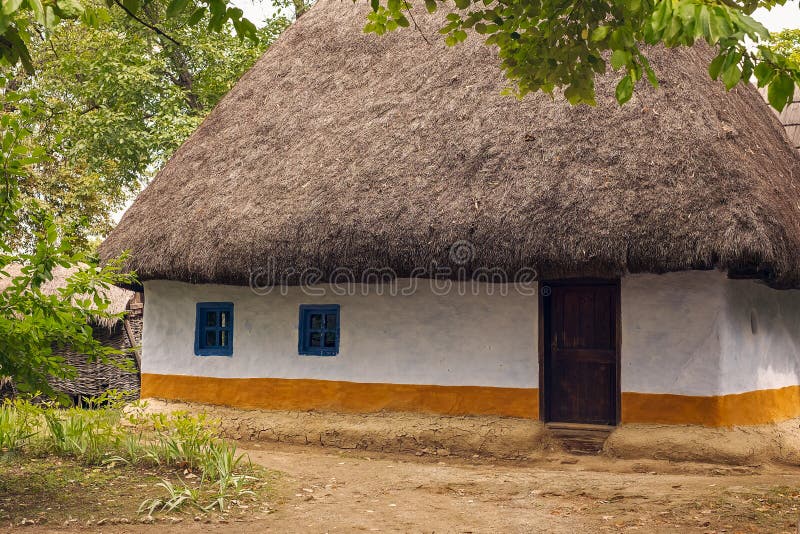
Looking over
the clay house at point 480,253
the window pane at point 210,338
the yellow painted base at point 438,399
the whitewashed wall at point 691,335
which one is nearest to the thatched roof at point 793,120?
the clay house at point 480,253

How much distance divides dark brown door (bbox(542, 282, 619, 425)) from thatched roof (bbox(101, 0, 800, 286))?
0.86m

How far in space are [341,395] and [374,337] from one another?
2.56ft

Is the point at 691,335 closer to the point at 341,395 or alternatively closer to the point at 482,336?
the point at 482,336

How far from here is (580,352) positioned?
9367 mm

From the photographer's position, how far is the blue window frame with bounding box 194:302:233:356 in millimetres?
10859

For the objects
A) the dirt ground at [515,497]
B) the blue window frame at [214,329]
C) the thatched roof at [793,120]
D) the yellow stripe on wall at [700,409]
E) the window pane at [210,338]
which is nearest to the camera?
the dirt ground at [515,497]

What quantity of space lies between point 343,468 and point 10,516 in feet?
10.5

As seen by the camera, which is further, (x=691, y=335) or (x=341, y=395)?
(x=341, y=395)

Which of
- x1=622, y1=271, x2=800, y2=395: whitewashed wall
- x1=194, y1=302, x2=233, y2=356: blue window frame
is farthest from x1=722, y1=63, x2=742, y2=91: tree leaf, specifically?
x1=194, y1=302, x2=233, y2=356: blue window frame

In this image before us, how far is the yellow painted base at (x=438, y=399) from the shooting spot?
28.2ft

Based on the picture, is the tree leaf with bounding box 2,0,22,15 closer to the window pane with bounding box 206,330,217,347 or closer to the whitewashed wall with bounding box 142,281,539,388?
the whitewashed wall with bounding box 142,281,539,388

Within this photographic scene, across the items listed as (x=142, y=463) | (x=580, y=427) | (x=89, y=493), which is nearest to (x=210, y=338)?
(x=142, y=463)

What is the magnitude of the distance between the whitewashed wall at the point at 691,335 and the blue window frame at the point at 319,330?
3327mm

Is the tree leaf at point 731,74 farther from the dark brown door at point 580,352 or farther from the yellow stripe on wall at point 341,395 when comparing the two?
the yellow stripe on wall at point 341,395
